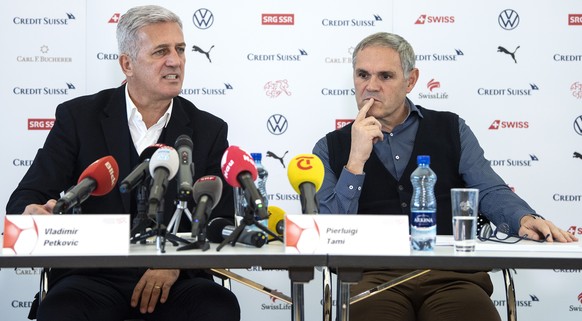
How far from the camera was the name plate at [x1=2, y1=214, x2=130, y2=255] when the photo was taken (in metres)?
2.10

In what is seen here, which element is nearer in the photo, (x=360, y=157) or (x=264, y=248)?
(x=264, y=248)

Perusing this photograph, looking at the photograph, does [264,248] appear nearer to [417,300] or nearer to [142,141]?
[417,300]

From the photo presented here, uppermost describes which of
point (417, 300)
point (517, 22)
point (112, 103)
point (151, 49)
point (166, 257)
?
point (517, 22)

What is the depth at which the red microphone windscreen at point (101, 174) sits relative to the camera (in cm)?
234

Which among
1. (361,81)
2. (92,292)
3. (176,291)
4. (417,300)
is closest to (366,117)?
(361,81)

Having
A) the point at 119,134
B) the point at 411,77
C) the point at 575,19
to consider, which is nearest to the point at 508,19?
the point at 575,19

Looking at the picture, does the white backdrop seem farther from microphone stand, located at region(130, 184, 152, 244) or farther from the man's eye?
microphone stand, located at region(130, 184, 152, 244)

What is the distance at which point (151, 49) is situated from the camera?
11.1 feet

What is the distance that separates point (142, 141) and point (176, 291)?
737 mm

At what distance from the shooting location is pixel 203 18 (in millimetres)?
4414

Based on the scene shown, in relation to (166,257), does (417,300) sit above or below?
below

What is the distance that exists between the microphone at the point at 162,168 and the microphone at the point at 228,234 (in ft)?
1.01

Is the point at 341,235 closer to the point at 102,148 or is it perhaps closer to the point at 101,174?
the point at 101,174

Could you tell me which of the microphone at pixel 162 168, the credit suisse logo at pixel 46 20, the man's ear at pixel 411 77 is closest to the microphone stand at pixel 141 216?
the microphone at pixel 162 168
